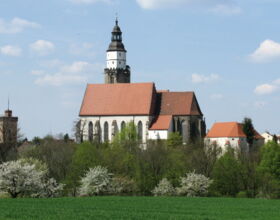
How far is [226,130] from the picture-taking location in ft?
330

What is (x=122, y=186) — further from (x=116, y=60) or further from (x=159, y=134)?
(x=116, y=60)

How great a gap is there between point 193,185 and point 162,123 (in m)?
42.7

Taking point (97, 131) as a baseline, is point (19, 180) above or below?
below

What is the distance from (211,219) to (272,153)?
115 ft

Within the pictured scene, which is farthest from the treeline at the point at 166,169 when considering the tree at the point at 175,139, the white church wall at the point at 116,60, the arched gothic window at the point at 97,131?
the white church wall at the point at 116,60

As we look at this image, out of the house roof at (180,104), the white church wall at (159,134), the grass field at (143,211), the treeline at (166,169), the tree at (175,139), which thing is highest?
the house roof at (180,104)

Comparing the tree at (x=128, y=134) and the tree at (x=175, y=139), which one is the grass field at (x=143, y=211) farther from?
the tree at (x=128, y=134)

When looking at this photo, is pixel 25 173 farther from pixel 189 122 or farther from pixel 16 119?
pixel 16 119

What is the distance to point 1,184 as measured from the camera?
1836 inches

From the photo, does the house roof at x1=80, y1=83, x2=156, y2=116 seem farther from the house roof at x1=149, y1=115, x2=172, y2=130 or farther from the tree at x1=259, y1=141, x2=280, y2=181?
the tree at x1=259, y1=141, x2=280, y2=181

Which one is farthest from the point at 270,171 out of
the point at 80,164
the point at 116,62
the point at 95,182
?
the point at 116,62

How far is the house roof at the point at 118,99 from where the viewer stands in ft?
330

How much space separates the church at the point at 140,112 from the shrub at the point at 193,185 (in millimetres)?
40914

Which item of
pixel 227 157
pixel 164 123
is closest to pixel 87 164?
pixel 227 157
